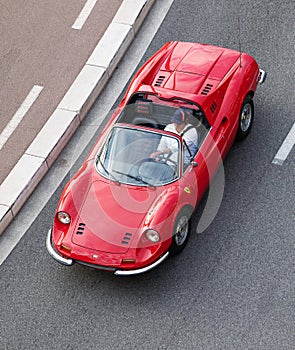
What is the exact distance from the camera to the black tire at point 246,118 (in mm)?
10639

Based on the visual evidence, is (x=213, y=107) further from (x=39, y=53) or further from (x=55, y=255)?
(x=39, y=53)

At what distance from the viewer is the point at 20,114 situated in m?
11.4

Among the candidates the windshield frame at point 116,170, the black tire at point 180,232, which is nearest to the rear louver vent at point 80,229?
the windshield frame at point 116,170

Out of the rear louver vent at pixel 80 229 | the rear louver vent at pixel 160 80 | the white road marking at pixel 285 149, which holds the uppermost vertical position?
the rear louver vent at pixel 160 80

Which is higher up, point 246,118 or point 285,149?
point 246,118

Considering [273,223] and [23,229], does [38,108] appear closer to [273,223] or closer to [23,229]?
[23,229]

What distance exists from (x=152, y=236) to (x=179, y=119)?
5.62ft

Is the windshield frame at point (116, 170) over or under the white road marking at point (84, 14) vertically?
over

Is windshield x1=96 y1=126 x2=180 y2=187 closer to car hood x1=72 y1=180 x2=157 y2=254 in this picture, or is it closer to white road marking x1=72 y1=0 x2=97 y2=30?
car hood x1=72 y1=180 x2=157 y2=254

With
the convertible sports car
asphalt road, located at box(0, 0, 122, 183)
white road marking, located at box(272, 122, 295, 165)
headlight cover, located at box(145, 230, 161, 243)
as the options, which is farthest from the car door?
asphalt road, located at box(0, 0, 122, 183)

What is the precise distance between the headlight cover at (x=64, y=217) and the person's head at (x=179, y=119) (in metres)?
1.83

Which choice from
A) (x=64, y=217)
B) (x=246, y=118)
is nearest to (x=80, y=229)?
(x=64, y=217)

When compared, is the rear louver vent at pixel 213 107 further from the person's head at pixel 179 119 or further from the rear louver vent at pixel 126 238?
the rear louver vent at pixel 126 238

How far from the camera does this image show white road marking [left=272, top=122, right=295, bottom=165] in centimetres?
1057
